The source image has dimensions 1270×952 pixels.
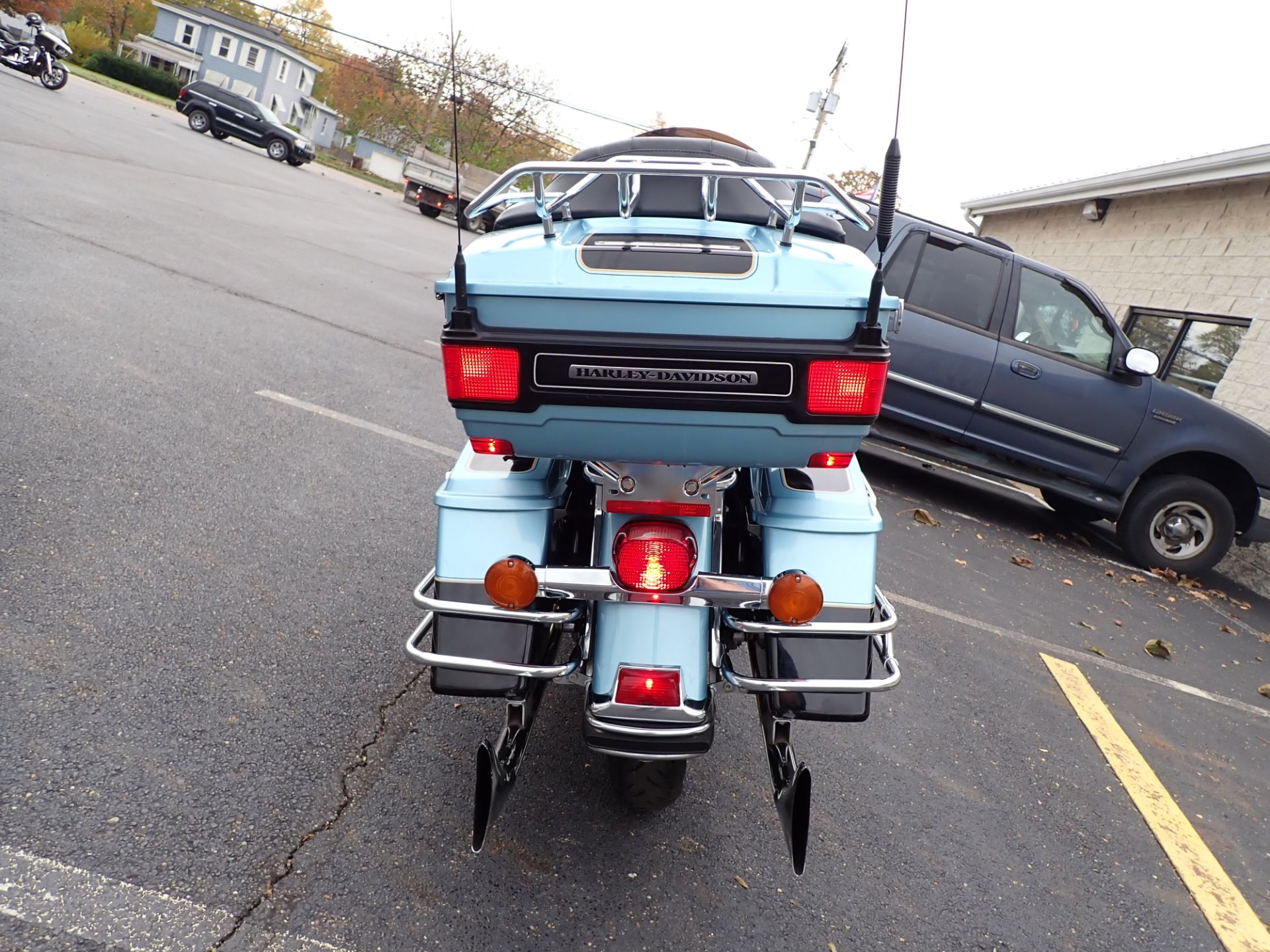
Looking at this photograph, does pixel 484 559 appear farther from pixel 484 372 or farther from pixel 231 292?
pixel 231 292

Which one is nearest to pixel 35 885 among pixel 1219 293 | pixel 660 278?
pixel 660 278

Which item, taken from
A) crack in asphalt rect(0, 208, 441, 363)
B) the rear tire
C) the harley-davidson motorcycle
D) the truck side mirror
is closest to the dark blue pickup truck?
the truck side mirror

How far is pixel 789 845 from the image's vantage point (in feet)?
6.66

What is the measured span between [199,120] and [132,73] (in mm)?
22669

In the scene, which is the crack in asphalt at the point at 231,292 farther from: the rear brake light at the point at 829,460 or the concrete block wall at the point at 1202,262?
the concrete block wall at the point at 1202,262

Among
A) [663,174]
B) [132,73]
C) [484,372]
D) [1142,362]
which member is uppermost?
[663,174]

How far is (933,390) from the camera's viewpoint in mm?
6934

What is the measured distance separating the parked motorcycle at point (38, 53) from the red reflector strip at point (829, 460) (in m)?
26.5

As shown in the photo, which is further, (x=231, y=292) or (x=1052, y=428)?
(x=231, y=292)

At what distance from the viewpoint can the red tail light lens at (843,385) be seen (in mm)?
1997

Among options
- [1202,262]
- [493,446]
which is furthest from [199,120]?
[493,446]

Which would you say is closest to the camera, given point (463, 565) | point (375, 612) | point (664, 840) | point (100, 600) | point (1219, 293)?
point (463, 565)

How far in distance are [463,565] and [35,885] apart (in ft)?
3.93

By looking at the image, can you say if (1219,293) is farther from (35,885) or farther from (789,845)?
(35,885)
